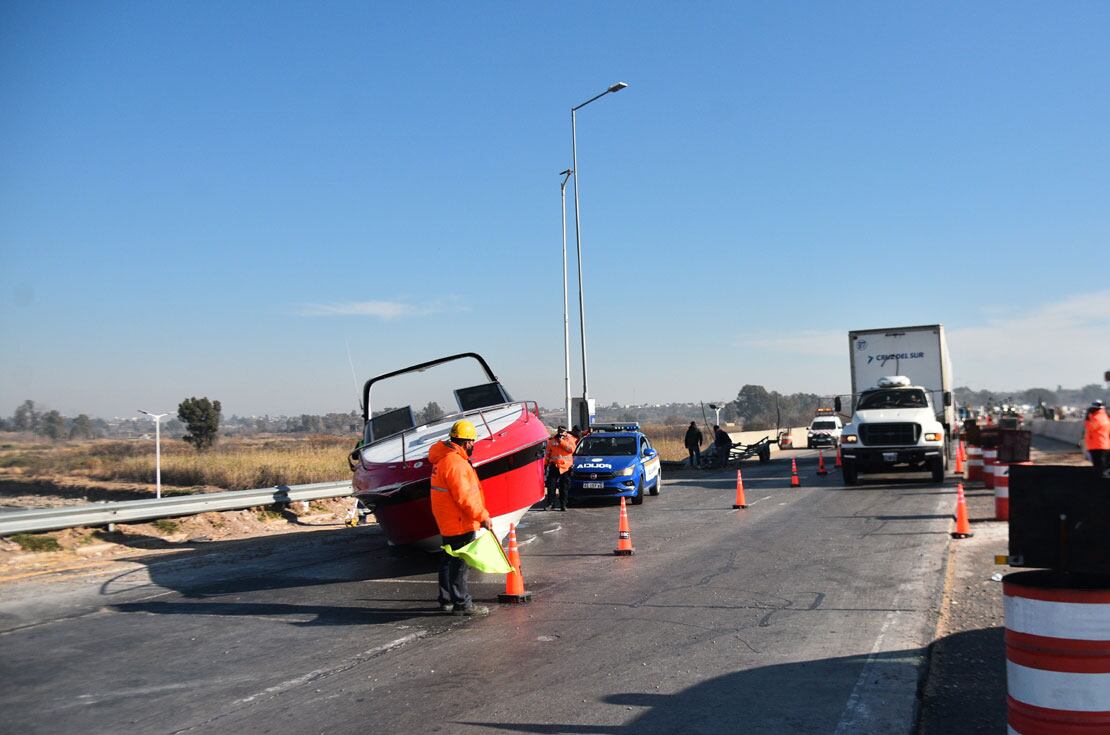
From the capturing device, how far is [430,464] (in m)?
11.1

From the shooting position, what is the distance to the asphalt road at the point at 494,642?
19.0 feet

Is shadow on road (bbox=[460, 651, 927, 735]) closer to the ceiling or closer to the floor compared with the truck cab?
closer to the floor

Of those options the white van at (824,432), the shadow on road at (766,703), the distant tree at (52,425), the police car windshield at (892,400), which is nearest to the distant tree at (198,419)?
the distant tree at (52,425)

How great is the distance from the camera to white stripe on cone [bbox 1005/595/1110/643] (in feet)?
13.0

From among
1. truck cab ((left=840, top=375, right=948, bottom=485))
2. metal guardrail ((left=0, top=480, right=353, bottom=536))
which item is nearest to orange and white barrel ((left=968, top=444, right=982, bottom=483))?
truck cab ((left=840, top=375, right=948, bottom=485))

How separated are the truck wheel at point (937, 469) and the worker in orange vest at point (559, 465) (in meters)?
8.81

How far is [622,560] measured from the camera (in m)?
12.1

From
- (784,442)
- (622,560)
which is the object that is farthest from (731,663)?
(784,442)

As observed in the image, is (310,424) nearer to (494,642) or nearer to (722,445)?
(722,445)

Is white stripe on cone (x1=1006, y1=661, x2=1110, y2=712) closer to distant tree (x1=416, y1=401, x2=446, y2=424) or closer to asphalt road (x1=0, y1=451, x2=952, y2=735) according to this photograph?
asphalt road (x1=0, y1=451, x2=952, y2=735)

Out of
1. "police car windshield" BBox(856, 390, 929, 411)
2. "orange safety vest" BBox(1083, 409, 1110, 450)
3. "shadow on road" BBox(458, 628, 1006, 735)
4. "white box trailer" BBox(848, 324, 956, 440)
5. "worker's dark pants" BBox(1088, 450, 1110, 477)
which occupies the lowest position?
"shadow on road" BBox(458, 628, 1006, 735)

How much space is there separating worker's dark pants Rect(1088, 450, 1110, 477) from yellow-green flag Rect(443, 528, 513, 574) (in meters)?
5.55

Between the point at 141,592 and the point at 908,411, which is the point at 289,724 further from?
the point at 908,411

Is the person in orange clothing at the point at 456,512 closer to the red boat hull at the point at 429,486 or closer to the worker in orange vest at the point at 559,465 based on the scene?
the red boat hull at the point at 429,486
